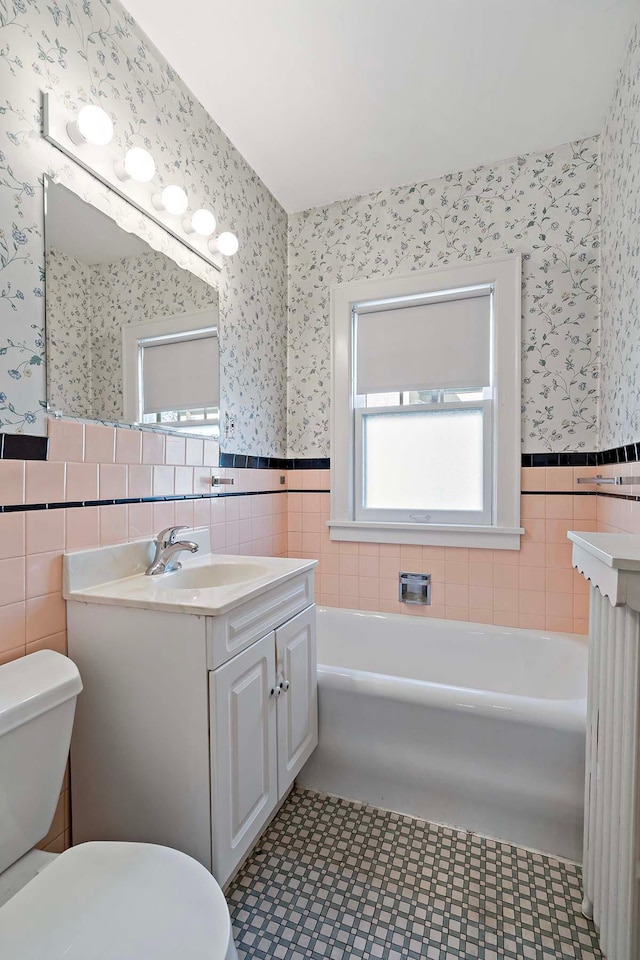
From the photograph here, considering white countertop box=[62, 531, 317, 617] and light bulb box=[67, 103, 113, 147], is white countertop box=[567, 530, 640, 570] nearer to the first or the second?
white countertop box=[62, 531, 317, 617]

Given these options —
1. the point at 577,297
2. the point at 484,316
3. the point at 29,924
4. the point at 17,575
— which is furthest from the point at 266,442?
the point at 29,924

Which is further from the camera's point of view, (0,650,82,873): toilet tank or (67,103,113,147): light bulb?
(67,103,113,147): light bulb

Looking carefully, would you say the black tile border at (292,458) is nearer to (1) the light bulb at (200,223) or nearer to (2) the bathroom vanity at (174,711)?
(2) the bathroom vanity at (174,711)

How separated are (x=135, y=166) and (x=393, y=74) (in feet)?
3.54

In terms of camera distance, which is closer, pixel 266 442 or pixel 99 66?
pixel 99 66

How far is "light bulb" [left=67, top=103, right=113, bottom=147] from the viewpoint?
128 cm

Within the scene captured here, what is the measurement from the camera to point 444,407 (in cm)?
238

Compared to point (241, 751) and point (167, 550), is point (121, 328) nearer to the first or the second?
→ point (167, 550)

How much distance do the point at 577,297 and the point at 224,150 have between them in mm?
1745

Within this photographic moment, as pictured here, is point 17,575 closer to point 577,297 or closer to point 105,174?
point 105,174

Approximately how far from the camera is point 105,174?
1402mm

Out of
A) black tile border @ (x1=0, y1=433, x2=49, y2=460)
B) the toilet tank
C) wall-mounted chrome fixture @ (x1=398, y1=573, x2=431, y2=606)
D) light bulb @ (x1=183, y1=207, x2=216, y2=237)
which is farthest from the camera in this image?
wall-mounted chrome fixture @ (x1=398, y1=573, x2=431, y2=606)

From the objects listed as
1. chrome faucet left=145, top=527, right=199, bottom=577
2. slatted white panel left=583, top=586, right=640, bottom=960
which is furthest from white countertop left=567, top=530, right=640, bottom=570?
chrome faucet left=145, top=527, right=199, bottom=577

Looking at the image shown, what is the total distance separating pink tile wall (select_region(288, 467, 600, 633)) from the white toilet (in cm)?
165
